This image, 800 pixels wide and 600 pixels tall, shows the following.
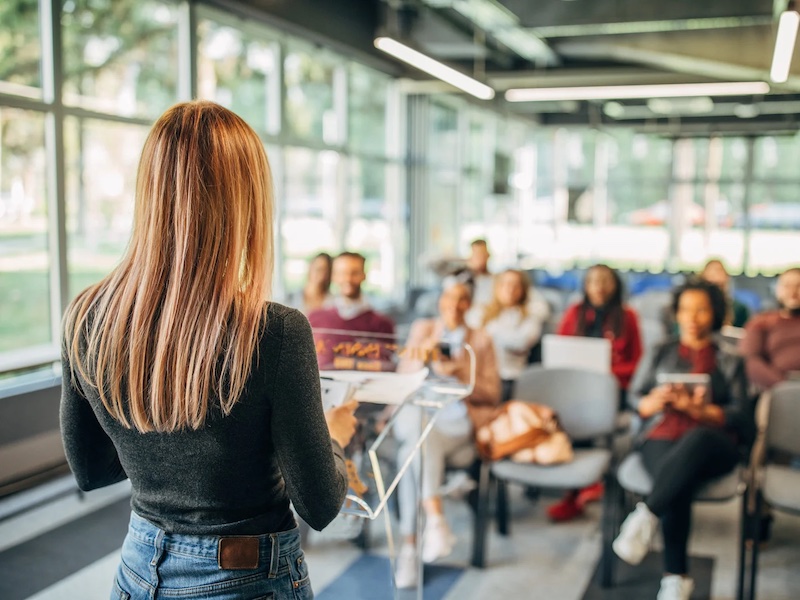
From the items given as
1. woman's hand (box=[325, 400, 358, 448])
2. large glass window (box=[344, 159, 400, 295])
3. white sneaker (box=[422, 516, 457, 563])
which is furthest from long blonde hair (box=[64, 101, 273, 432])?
large glass window (box=[344, 159, 400, 295])

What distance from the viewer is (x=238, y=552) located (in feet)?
4.19

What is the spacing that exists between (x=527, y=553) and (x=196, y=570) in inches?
117

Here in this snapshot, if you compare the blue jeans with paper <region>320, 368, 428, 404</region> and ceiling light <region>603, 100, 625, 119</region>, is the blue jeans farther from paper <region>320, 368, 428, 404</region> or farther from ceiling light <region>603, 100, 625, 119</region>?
ceiling light <region>603, 100, 625, 119</region>

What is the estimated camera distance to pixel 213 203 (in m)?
1.19

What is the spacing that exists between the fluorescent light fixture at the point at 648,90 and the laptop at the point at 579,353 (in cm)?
413

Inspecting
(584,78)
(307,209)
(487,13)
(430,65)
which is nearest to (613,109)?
(584,78)

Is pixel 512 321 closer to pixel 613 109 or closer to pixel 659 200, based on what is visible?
pixel 613 109

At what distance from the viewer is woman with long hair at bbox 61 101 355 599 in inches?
46.6

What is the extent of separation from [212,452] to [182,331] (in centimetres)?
20

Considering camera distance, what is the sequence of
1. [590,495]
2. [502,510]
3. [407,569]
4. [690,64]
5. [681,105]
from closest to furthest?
1. [407,569]
2. [502,510]
3. [590,495]
4. [690,64]
5. [681,105]

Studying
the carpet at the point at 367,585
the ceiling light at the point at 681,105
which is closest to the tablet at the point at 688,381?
the carpet at the point at 367,585

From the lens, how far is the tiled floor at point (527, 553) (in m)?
3.48

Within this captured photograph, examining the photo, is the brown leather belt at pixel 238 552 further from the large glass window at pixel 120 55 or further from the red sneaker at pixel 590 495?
the large glass window at pixel 120 55

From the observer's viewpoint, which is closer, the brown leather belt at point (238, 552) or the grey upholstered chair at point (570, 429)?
the brown leather belt at point (238, 552)
